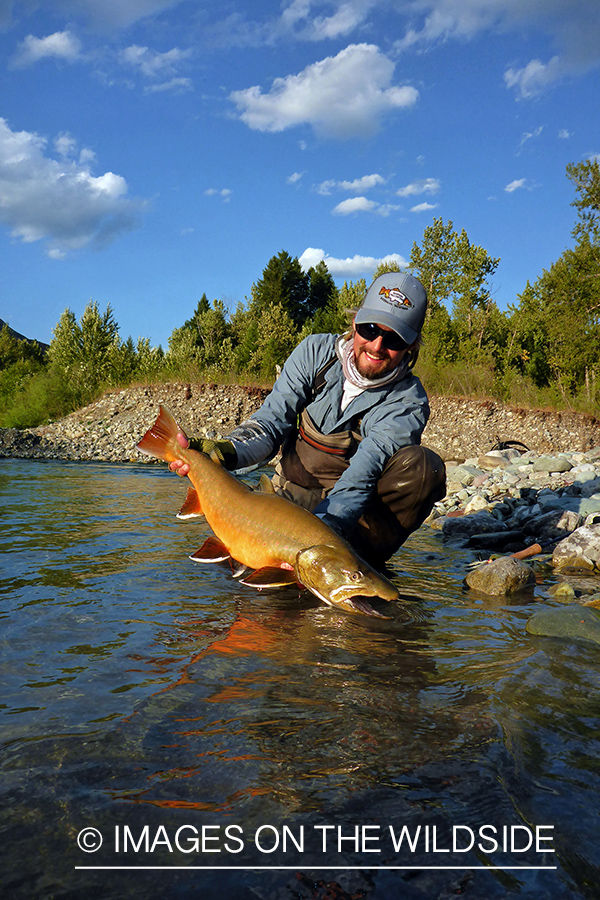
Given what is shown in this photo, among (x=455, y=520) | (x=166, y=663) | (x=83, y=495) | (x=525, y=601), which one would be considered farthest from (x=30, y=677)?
(x=83, y=495)

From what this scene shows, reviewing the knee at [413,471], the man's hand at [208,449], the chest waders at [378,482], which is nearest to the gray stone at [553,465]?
the chest waders at [378,482]

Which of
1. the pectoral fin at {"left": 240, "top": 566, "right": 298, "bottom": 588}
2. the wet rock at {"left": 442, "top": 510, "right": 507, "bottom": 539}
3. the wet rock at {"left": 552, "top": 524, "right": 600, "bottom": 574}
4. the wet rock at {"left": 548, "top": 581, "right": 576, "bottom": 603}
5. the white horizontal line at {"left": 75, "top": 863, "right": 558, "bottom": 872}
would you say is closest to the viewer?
the white horizontal line at {"left": 75, "top": 863, "right": 558, "bottom": 872}

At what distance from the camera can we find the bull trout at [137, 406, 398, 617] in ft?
9.36

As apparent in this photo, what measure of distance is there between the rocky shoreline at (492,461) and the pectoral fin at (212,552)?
1.83m

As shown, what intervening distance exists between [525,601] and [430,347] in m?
24.5

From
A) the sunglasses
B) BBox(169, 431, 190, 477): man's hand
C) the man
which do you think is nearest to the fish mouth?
the man

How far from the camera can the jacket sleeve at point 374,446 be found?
3.62 m

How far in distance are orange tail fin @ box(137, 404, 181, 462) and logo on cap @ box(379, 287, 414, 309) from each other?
1.56m

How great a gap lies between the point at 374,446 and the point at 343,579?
1.18m

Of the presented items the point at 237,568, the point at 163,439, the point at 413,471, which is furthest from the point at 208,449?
the point at 413,471

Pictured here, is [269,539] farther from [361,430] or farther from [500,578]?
[500,578]

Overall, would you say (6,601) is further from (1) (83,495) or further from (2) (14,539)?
(1) (83,495)

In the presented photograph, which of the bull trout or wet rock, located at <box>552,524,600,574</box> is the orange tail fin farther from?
wet rock, located at <box>552,524,600,574</box>

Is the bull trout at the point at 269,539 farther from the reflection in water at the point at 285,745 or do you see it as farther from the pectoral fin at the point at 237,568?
the reflection in water at the point at 285,745
